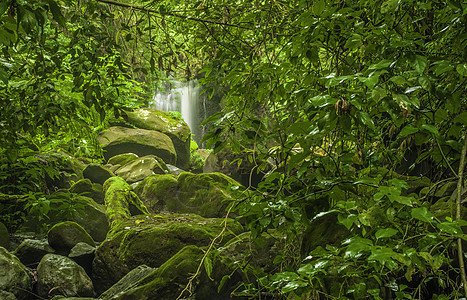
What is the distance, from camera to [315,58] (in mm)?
2055

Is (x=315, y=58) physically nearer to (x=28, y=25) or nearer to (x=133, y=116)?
(x=28, y=25)

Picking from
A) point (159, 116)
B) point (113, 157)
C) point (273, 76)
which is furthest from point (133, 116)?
point (273, 76)

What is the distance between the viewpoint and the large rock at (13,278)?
15.0 feet

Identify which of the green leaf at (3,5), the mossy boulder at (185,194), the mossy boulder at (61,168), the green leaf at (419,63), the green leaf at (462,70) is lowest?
the mossy boulder at (185,194)

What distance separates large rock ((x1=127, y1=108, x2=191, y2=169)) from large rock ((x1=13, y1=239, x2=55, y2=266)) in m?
8.92

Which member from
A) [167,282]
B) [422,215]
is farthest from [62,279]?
[422,215]

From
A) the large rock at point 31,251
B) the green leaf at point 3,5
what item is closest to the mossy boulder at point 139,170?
the large rock at point 31,251

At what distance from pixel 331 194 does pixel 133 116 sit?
1368cm

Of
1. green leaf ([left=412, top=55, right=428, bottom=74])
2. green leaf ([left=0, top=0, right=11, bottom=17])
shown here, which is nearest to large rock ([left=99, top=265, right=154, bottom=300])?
green leaf ([left=0, top=0, right=11, bottom=17])

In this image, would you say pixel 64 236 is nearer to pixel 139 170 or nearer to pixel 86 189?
pixel 86 189

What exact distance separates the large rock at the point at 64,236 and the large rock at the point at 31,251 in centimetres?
16

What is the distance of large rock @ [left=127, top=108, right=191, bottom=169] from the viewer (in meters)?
14.6

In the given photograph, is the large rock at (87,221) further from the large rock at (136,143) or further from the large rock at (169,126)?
the large rock at (169,126)

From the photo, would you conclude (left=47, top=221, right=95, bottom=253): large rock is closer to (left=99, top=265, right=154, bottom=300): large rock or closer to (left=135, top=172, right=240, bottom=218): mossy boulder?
(left=99, top=265, right=154, bottom=300): large rock
